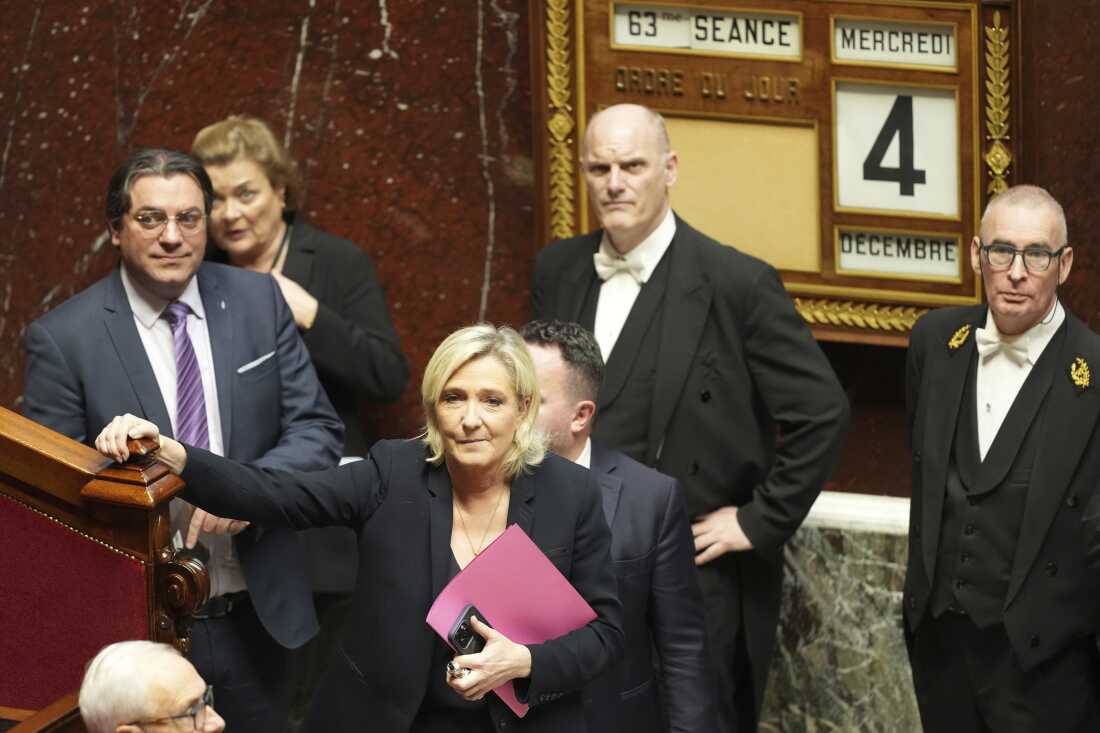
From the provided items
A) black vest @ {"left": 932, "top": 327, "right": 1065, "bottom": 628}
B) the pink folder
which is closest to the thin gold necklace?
the pink folder

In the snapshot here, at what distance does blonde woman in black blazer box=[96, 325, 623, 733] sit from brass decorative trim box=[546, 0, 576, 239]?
1.97 m

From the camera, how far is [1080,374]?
4176 millimetres

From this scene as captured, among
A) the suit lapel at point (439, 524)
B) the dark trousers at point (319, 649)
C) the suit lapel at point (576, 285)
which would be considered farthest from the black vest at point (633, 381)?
the suit lapel at point (439, 524)

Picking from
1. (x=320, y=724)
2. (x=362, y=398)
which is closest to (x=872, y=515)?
(x=362, y=398)

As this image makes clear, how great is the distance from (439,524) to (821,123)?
90.1 inches

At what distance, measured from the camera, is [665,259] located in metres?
4.74

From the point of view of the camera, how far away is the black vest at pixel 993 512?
4.16 metres

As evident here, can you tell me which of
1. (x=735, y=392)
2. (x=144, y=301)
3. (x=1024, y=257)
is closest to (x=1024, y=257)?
(x=1024, y=257)

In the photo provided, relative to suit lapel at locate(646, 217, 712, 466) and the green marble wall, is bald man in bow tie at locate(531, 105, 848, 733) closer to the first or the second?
suit lapel at locate(646, 217, 712, 466)

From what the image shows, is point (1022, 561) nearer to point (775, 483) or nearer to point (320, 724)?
point (775, 483)

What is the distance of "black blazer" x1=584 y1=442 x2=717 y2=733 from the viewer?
3.96 metres

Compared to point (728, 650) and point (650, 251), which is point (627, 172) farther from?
point (728, 650)

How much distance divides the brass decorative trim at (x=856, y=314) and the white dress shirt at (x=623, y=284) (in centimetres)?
83

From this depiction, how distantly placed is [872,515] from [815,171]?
37.8 inches
